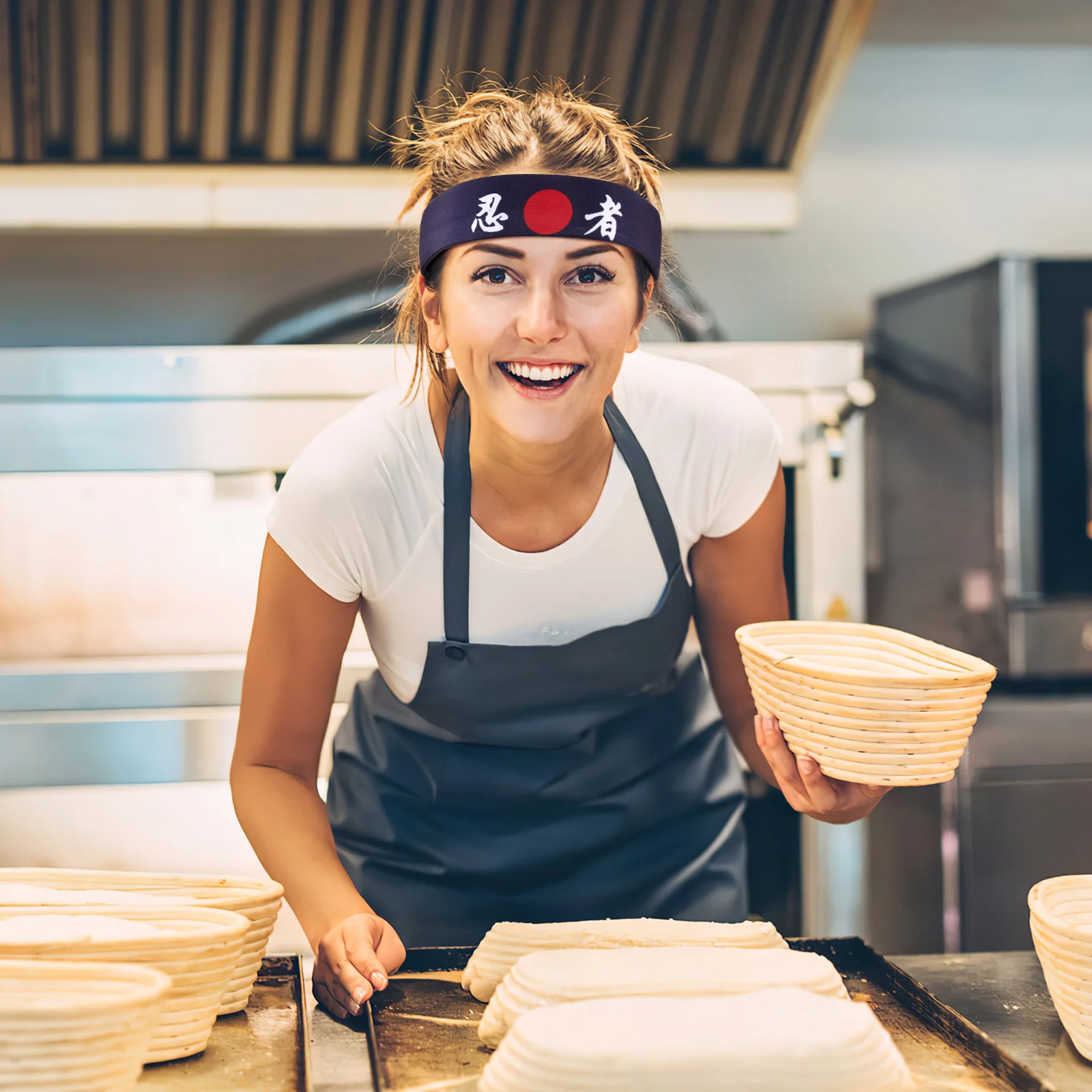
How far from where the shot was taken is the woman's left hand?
1.11 meters

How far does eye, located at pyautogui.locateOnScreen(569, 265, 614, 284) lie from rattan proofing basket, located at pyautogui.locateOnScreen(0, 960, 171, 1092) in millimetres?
811

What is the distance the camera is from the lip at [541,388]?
1.24 metres

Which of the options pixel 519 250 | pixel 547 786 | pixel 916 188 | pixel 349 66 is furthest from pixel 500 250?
pixel 916 188

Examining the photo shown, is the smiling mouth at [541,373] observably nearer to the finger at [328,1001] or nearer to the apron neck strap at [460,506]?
the apron neck strap at [460,506]

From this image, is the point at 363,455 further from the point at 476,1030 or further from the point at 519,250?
the point at 476,1030

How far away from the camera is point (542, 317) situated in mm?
1210

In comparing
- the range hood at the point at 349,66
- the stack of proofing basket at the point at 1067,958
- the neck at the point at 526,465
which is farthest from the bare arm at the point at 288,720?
the range hood at the point at 349,66

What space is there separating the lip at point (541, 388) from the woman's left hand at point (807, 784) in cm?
40

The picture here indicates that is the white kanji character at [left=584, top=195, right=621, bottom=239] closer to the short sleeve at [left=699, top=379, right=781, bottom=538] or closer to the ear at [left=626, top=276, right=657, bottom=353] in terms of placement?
the ear at [left=626, top=276, right=657, bottom=353]

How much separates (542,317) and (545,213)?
0.12 meters

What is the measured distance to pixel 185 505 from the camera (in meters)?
2.02

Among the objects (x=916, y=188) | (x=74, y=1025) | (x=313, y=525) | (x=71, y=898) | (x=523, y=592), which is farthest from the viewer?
(x=916, y=188)

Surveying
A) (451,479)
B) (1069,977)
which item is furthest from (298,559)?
(1069,977)

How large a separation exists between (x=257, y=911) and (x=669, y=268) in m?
1.00
